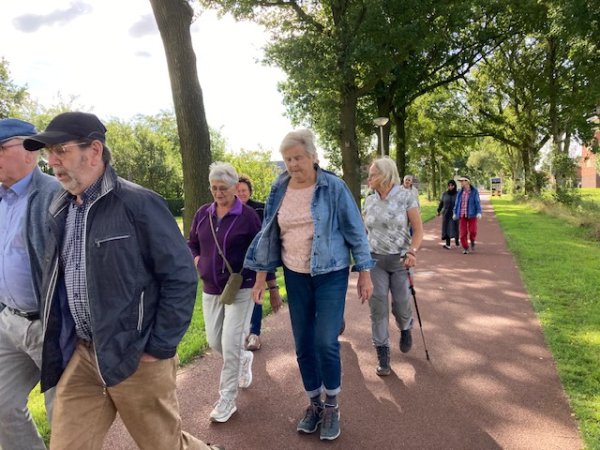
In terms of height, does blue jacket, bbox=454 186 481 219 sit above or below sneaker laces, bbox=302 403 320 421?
above

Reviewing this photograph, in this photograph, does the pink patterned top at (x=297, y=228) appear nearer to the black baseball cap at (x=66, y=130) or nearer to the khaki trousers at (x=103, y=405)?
the khaki trousers at (x=103, y=405)

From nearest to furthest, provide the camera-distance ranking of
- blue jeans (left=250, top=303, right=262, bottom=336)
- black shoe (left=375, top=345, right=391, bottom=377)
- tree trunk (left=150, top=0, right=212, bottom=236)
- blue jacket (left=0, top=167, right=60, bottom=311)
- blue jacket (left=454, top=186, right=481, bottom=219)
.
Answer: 1. blue jacket (left=0, top=167, right=60, bottom=311)
2. black shoe (left=375, top=345, right=391, bottom=377)
3. blue jeans (left=250, top=303, right=262, bottom=336)
4. tree trunk (left=150, top=0, right=212, bottom=236)
5. blue jacket (left=454, top=186, right=481, bottom=219)

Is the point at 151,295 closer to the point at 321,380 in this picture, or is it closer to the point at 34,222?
the point at 34,222

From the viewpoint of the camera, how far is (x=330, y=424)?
3119 mm

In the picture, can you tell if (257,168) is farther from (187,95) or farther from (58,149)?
(58,149)

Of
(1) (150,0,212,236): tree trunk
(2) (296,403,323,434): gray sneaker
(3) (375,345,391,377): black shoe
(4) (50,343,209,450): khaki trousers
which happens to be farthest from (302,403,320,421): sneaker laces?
(1) (150,0,212,236): tree trunk

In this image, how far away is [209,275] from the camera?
3637 mm

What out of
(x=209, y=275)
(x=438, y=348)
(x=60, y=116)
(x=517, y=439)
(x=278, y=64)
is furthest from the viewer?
(x=278, y=64)

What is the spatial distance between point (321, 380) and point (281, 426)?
0.46m

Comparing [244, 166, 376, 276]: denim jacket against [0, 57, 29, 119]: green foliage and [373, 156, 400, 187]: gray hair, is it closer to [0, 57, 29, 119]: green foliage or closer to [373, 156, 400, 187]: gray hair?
[373, 156, 400, 187]: gray hair

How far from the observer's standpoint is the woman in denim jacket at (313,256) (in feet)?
9.93

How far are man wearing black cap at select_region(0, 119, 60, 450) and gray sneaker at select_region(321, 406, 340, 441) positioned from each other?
5.82 ft

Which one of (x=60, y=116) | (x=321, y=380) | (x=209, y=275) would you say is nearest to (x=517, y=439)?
(x=321, y=380)

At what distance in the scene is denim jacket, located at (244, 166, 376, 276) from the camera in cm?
298
